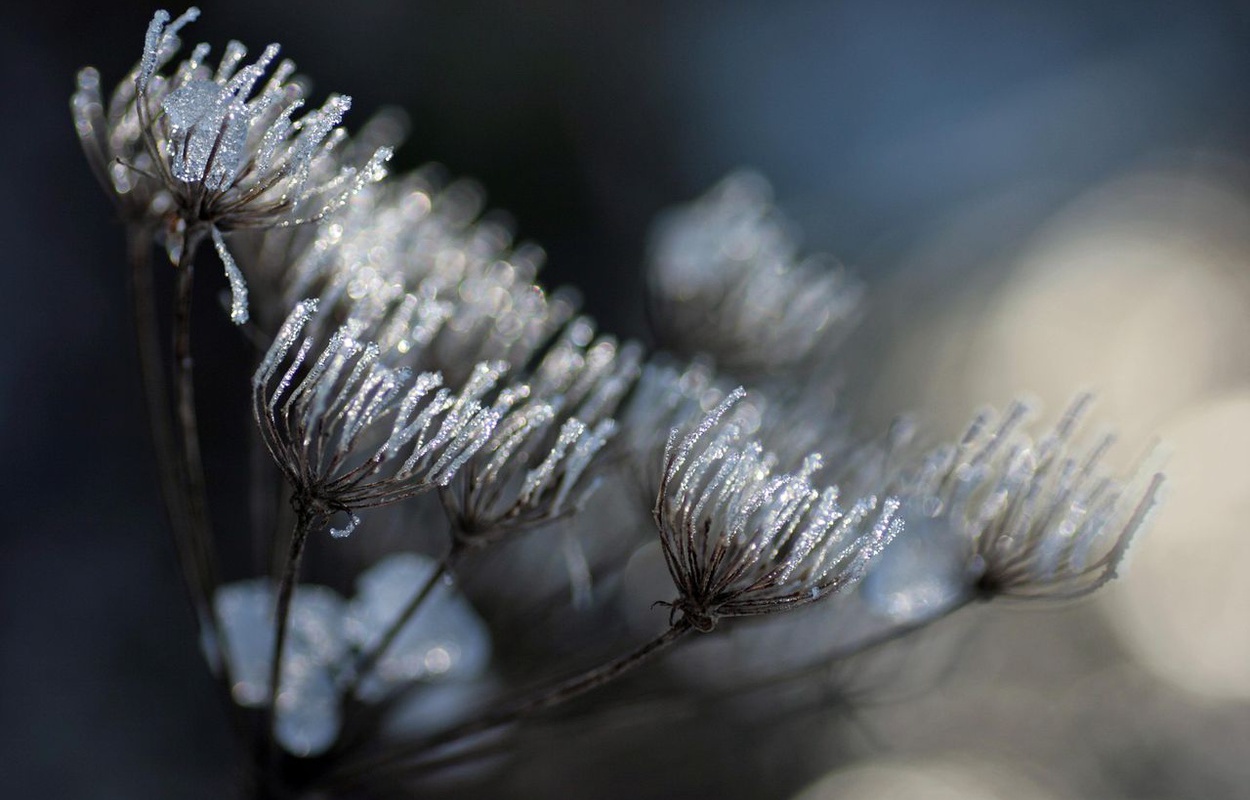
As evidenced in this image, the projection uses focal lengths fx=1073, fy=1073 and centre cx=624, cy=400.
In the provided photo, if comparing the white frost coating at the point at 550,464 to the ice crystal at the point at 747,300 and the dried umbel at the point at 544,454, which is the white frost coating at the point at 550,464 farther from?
the ice crystal at the point at 747,300

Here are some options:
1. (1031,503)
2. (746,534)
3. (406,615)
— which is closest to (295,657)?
(406,615)

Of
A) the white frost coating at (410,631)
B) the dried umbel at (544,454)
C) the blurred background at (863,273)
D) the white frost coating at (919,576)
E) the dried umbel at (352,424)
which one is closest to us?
the dried umbel at (352,424)

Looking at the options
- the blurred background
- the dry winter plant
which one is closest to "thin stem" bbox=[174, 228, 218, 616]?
the dry winter plant

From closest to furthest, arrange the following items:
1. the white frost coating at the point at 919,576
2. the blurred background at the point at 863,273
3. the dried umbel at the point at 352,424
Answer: the dried umbel at the point at 352,424 → the white frost coating at the point at 919,576 → the blurred background at the point at 863,273

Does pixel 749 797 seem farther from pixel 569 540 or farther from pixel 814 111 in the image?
pixel 814 111

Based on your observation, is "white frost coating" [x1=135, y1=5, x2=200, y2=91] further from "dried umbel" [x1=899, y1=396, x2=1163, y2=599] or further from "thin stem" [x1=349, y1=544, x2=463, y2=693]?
"dried umbel" [x1=899, y1=396, x2=1163, y2=599]

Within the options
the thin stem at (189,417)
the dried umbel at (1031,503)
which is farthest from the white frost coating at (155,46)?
the dried umbel at (1031,503)

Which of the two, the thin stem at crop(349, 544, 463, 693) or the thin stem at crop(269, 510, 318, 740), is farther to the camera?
the thin stem at crop(349, 544, 463, 693)

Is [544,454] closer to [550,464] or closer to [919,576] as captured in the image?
[550,464]
